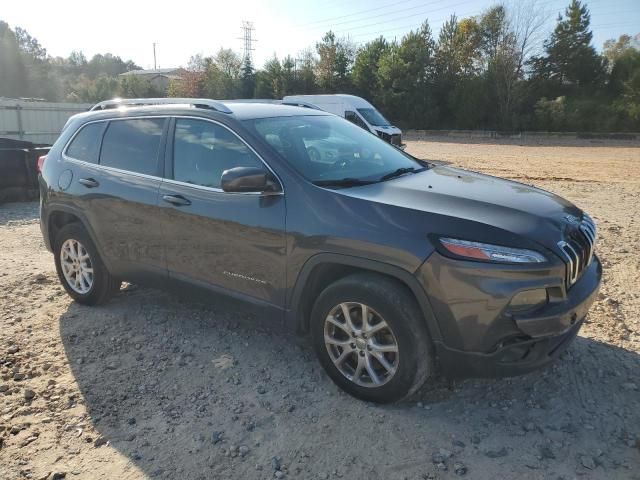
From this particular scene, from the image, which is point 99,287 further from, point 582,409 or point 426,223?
point 582,409

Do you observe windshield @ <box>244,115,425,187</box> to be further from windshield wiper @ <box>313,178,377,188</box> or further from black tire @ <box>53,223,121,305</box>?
black tire @ <box>53,223,121,305</box>

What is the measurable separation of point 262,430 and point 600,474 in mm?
1813

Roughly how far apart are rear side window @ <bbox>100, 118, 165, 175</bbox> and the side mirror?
1.06 metres

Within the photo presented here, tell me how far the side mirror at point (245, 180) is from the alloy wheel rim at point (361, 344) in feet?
3.02

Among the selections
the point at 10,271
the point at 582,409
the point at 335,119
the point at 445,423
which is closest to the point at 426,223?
the point at 445,423

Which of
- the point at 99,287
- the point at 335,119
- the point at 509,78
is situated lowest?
the point at 99,287

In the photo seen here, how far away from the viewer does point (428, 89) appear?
41.6 m

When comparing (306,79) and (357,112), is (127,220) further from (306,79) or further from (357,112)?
(306,79)

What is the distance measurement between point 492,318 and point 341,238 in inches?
37.8

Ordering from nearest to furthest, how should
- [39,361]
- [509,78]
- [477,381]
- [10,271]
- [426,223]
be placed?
[426,223]
[477,381]
[39,361]
[10,271]
[509,78]

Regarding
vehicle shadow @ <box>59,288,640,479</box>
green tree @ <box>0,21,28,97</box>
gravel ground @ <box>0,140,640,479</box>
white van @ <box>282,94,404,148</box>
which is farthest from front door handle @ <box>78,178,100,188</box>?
green tree @ <box>0,21,28,97</box>

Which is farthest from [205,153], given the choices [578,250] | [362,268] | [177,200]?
[578,250]

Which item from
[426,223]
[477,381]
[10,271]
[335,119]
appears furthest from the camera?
[10,271]

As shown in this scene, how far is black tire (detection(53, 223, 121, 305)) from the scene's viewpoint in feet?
15.4
